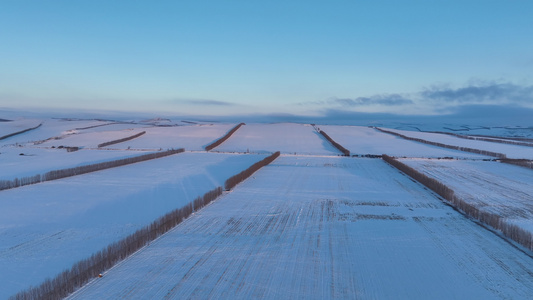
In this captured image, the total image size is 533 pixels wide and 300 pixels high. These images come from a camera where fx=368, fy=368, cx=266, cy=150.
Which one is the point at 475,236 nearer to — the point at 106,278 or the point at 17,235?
the point at 106,278

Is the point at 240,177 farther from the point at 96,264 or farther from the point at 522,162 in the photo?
the point at 522,162

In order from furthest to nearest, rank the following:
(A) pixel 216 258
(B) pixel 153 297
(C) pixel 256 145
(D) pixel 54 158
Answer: (C) pixel 256 145, (D) pixel 54 158, (A) pixel 216 258, (B) pixel 153 297

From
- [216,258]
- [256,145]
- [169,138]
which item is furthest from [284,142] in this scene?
[216,258]

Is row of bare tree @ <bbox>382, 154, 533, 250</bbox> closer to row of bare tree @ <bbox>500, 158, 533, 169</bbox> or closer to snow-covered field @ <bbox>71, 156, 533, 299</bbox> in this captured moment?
snow-covered field @ <bbox>71, 156, 533, 299</bbox>

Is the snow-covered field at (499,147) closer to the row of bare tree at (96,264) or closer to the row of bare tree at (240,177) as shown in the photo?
the row of bare tree at (240,177)

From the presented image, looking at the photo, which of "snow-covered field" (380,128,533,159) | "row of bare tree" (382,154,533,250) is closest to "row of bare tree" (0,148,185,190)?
"row of bare tree" (382,154,533,250)
